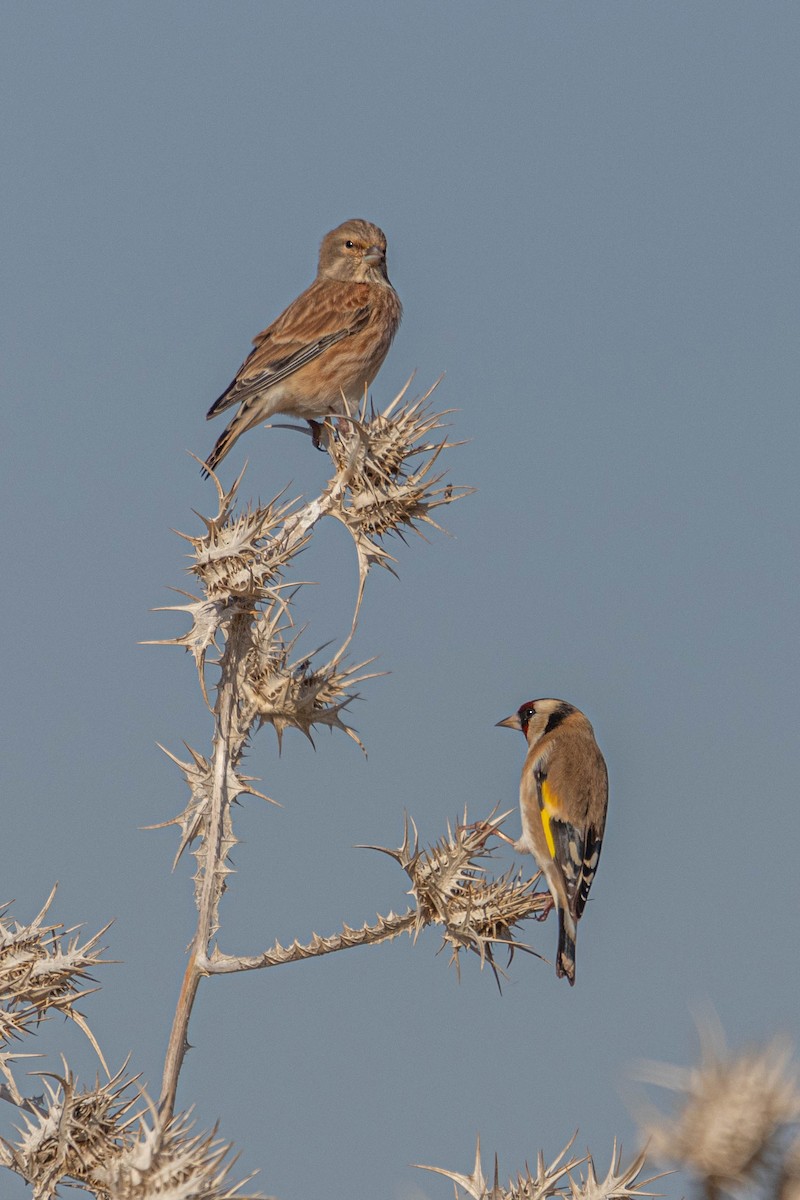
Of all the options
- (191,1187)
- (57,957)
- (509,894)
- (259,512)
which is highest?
(259,512)

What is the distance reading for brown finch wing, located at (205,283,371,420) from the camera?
Answer: 10008mm

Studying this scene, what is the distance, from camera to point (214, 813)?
15.8ft

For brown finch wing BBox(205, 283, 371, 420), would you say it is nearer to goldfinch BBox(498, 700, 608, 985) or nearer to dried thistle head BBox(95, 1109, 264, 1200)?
goldfinch BBox(498, 700, 608, 985)

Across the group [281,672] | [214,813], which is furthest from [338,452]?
[214,813]

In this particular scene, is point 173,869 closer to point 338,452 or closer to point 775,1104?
point 338,452

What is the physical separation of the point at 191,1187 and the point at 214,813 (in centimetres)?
165

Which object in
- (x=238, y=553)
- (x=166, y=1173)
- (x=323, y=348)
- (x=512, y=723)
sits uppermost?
(x=323, y=348)

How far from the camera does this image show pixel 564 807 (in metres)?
8.79

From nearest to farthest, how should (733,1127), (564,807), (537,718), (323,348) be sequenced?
(733,1127) → (564,807) → (537,718) → (323,348)

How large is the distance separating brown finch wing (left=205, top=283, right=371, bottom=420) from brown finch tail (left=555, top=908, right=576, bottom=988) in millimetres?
3909

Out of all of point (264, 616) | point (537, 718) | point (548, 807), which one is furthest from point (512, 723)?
point (264, 616)

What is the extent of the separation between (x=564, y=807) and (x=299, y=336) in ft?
12.6

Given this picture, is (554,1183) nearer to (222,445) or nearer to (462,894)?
(462,894)

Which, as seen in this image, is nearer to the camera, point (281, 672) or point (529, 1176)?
point (529, 1176)
